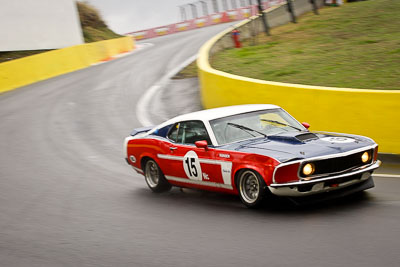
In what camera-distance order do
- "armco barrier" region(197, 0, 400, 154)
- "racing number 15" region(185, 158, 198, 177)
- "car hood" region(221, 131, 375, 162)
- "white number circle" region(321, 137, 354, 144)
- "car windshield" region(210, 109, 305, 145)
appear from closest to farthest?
"car hood" region(221, 131, 375, 162)
"white number circle" region(321, 137, 354, 144)
"car windshield" region(210, 109, 305, 145)
"racing number 15" region(185, 158, 198, 177)
"armco barrier" region(197, 0, 400, 154)

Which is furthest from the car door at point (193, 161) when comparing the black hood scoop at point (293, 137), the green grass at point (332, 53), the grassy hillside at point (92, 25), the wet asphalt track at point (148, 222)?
the grassy hillside at point (92, 25)

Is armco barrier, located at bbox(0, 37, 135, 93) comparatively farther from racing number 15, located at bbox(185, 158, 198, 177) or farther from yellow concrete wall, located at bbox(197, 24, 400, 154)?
racing number 15, located at bbox(185, 158, 198, 177)

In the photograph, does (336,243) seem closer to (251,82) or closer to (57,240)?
(57,240)

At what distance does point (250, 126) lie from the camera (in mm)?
7824

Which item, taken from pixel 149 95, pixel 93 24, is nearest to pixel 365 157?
pixel 149 95

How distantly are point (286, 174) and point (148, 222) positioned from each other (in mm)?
1958

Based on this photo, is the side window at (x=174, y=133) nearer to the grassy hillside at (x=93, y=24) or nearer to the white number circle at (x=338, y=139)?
the white number circle at (x=338, y=139)

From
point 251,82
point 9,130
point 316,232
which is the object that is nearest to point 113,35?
point 9,130

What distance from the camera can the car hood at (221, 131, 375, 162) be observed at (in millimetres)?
6672

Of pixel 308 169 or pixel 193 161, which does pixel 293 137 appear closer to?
pixel 308 169

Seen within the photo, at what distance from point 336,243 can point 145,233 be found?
2.36m

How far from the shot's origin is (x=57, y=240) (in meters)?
6.83

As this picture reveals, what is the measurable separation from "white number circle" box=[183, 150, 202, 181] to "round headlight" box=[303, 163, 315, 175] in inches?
67.2

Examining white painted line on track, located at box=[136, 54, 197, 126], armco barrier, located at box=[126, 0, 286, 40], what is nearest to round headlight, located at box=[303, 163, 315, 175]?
white painted line on track, located at box=[136, 54, 197, 126]
